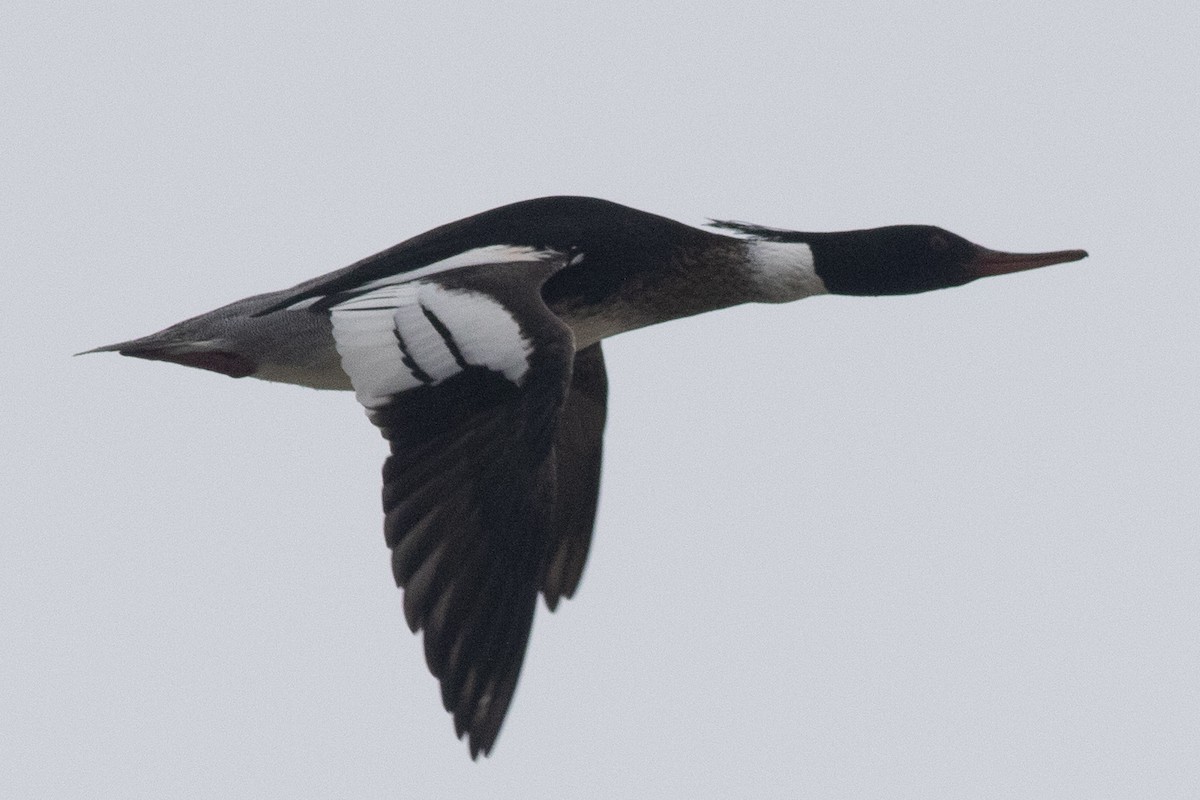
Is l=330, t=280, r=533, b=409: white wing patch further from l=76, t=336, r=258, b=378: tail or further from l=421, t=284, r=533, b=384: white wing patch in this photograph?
l=76, t=336, r=258, b=378: tail

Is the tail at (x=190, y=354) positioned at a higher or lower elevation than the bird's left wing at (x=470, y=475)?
higher

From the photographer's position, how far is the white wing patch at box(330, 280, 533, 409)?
758 cm

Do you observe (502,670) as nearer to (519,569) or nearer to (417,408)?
(519,569)

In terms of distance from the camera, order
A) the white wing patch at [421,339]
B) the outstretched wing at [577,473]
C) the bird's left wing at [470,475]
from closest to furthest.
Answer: the bird's left wing at [470,475], the white wing patch at [421,339], the outstretched wing at [577,473]

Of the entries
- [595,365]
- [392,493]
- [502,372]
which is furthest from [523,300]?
[595,365]

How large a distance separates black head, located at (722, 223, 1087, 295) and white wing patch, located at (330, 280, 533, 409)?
178 cm

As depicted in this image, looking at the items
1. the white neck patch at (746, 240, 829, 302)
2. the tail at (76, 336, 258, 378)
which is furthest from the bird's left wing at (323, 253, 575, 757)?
the white neck patch at (746, 240, 829, 302)

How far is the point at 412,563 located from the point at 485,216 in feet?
6.46

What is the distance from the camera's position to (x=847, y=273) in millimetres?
9219

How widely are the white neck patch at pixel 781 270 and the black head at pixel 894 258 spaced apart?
4 centimetres

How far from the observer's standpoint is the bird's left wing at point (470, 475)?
23.9 feet

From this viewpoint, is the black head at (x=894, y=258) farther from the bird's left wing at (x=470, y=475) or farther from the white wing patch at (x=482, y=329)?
the bird's left wing at (x=470, y=475)

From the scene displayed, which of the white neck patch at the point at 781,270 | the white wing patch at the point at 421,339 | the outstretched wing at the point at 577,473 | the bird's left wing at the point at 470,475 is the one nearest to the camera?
the bird's left wing at the point at 470,475

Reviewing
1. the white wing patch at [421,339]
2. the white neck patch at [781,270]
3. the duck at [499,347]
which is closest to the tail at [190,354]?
the duck at [499,347]
